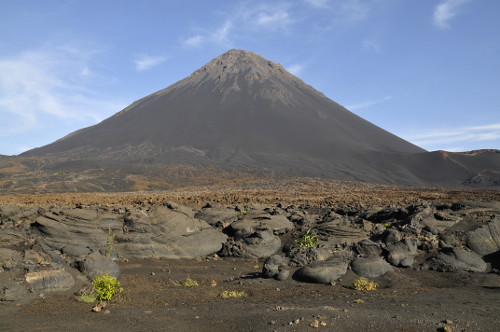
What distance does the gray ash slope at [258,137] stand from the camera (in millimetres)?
106750

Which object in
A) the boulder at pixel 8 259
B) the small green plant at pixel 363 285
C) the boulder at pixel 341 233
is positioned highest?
the boulder at pixel 8 259

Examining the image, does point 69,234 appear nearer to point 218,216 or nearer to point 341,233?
point 218,216

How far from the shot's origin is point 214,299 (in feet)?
38.9

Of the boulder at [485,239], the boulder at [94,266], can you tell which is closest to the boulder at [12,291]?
the boulder at [94,266]

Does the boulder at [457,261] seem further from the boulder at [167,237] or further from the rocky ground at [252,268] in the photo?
the boulder at [167,237]

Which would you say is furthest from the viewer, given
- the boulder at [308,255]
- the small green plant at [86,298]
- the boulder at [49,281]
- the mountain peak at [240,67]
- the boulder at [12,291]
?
the mountain peak at [240,67]

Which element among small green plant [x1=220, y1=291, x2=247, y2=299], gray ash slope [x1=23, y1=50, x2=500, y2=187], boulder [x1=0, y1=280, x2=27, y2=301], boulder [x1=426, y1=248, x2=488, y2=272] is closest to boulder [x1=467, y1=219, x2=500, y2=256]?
boulder [x1=426, y1=248, x2=488, y2=272]

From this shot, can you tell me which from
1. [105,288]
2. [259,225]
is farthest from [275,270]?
[259,225]

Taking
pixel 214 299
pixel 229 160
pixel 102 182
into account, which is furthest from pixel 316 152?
pixel 214 299

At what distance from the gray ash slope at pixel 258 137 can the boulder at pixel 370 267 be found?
7652 centimetres

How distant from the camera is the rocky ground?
9586mm

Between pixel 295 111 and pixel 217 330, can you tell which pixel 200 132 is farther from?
pixel 217 330

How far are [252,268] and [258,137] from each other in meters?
112

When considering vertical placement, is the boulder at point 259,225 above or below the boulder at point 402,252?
above
